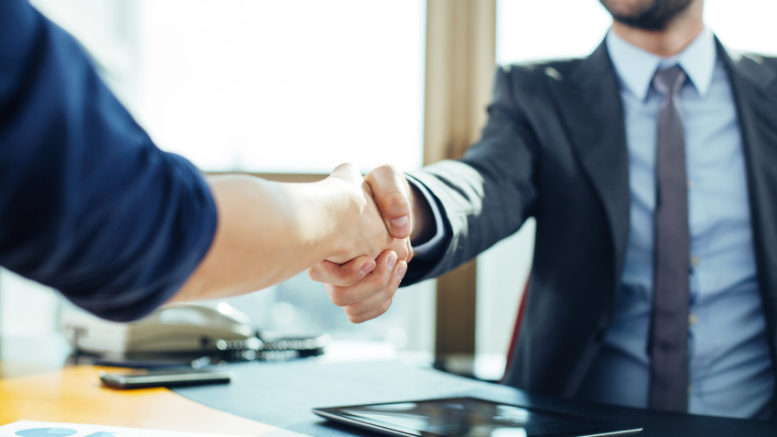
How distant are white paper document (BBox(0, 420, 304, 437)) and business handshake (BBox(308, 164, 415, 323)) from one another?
0.23m

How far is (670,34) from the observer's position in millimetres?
1262

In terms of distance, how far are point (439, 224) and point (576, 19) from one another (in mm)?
1621

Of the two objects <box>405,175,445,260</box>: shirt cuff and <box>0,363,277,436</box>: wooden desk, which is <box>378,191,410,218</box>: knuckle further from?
<box>0,363,277,436</box>: wooden desk

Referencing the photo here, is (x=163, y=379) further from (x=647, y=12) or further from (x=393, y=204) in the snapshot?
(x=647, y=12)

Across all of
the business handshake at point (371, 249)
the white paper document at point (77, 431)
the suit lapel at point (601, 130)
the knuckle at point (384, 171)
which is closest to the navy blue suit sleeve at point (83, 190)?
the white paper document at point (77, 431)

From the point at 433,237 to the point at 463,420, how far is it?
352 mm

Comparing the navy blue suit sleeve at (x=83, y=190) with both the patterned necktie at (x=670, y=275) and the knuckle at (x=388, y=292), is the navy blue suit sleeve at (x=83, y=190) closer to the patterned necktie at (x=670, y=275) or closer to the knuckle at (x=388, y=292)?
the knuckle at (x=388, y=292)

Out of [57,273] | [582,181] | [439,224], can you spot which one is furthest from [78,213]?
[582,181]

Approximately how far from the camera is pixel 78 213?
0.36 metres

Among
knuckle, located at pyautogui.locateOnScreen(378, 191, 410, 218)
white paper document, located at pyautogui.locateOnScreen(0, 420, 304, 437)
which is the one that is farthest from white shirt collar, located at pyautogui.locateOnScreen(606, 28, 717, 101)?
white paper document, located at pyautogui.locateOnScreen(0, 420, 304, 437)

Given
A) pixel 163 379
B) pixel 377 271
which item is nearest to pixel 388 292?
pixel 377 271

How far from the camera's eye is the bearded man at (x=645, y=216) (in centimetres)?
108

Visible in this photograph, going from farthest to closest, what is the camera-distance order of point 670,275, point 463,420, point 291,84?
point 291,84, point 670,275, point 463,420

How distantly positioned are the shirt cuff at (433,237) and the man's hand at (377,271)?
0.15 ft
